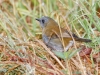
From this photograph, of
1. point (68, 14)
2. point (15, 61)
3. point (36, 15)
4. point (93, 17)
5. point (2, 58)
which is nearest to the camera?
point (15, 61)

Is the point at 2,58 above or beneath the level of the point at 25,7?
beneath

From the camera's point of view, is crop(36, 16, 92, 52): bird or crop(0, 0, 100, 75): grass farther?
crop(36, 16, 92, 52): bird

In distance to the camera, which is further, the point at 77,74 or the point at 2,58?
the point at 2,58

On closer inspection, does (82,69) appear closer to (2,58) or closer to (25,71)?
(25,71)

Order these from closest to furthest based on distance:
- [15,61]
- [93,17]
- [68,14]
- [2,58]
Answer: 1. [15,61]
2. [2,58]
3. [93,17]
4. [68,14]

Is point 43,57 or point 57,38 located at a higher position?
point 57,38

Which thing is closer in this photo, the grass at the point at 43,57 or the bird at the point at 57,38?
the grass at the point at 43,57

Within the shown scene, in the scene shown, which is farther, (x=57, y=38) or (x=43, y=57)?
(x=57, y=38)

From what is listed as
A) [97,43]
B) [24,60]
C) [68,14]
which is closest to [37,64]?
[24,60]

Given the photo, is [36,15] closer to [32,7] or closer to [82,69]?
[32,7]
